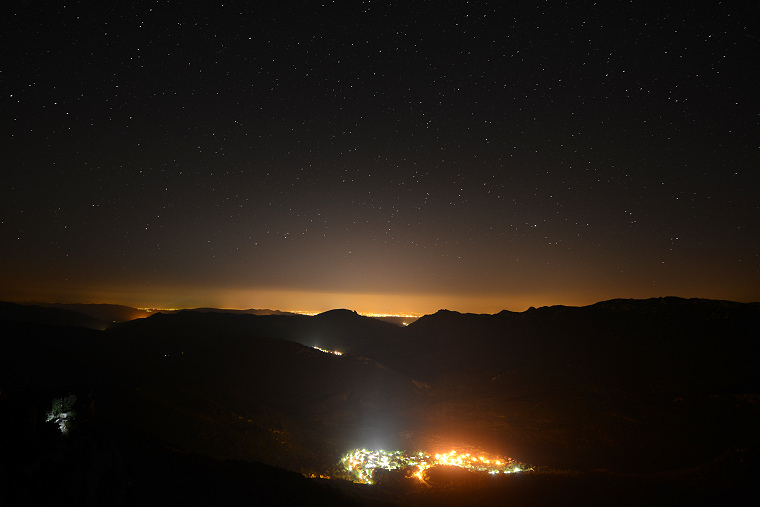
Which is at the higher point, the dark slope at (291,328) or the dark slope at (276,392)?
the dark slope at (291,328)

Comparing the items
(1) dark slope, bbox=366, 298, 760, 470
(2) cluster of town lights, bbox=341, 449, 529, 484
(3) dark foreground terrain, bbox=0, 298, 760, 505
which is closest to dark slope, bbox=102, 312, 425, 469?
(3) dark foreground terrain, bbox=0, 298, 760, 505

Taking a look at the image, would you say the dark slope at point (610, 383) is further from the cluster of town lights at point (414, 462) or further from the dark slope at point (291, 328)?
the dark slope at point (291, 328)

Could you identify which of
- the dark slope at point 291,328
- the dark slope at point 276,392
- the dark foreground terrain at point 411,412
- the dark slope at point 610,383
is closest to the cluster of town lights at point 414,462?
the dark foreground terrain at point 411,412

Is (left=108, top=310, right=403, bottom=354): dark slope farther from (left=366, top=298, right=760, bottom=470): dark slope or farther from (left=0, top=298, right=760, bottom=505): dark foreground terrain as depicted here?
(left=366, top=298, right=760, bottom=470): dark slope

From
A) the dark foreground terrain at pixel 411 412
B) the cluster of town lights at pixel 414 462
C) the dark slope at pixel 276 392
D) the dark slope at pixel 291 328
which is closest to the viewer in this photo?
the dark foreground terrain at pixel 411 412

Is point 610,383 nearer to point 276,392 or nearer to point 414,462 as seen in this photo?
point 414,462

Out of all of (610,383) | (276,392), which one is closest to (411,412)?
(276,392)

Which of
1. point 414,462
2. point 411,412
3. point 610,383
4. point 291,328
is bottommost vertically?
point 414,462
